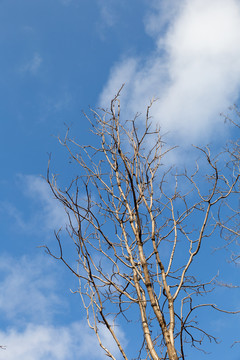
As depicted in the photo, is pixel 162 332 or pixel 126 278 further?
pixel 126 278

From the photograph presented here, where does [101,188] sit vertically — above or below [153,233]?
above

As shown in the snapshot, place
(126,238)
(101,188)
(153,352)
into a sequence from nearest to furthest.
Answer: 1. (153,352)
2. (126,238)
3. (101,188)

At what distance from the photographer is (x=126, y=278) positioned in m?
2.59

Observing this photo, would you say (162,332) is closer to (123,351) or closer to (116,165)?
(123,351)

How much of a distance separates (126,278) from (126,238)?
29cm

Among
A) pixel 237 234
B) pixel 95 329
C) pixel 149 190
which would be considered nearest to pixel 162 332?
pixel 95 329

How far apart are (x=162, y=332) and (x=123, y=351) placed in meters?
0.27

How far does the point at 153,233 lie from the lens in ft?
8.19

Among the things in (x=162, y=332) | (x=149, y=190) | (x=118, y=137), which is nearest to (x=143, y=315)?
(x=162, y=332)

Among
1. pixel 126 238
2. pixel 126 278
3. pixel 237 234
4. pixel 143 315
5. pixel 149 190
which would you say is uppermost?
pixel 237 234

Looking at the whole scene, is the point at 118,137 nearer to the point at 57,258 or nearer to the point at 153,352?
the point at 57,258

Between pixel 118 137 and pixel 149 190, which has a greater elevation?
pixel 118 137

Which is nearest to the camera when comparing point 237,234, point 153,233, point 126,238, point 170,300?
point 170,300

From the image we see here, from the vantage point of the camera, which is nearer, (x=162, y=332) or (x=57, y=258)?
(x=162, y=332)
